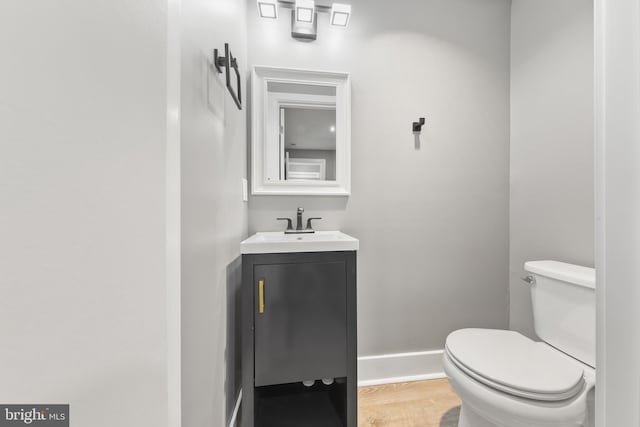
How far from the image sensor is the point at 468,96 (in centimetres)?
165

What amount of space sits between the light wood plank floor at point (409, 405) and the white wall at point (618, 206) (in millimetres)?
1044

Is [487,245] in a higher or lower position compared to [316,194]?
lower

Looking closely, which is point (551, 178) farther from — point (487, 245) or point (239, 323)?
point (239, 323)

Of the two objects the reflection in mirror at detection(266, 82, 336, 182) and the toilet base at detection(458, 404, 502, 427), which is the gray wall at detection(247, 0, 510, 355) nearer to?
the reflection in mirror at detection(266, 82, 336, 182)

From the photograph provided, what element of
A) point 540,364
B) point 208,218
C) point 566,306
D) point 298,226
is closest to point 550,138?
point 566,306

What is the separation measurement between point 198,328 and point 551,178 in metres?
1.88

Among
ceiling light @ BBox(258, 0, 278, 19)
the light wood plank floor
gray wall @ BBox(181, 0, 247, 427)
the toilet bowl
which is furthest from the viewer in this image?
ceiling light @ BBox(258, 0, 278, 19)

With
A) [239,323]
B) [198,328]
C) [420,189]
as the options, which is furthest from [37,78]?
[420,189]

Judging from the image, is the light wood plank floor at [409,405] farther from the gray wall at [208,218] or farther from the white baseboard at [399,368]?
the gray wall at [208,218]

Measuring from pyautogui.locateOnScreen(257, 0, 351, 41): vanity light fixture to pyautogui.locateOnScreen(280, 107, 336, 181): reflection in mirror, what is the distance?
435 mm

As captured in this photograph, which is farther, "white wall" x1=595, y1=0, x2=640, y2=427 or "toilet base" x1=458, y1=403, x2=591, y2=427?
"toilet base" x1=458, y1=403, x2=591, y2=427

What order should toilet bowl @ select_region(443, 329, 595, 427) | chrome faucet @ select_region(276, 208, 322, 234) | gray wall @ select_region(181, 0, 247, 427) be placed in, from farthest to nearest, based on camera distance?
1. chrome faucet @ select_region(276, 208, 322, 234)
2. toilet bowl @ select_region(443, 329, 595, 427)
3. gray wall @ select_region(181, 0, 247, 427)

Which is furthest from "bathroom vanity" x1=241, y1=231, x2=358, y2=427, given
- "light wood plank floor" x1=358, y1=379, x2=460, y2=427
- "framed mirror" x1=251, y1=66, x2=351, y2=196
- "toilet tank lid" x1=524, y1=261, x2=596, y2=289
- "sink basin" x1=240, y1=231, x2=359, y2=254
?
"toilet tank lid" x1=524, y1=261, x2=596, y2=289

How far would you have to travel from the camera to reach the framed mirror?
148 cm
